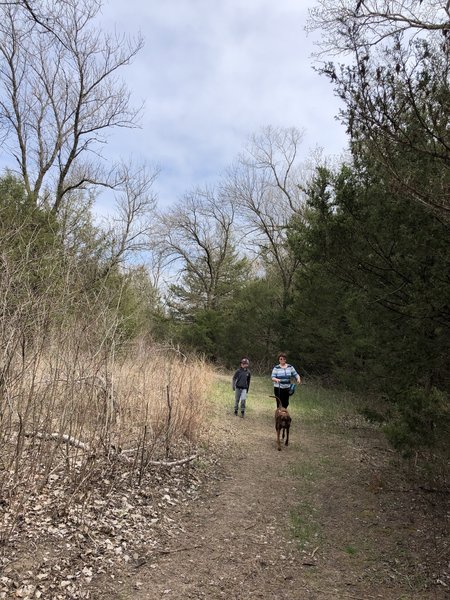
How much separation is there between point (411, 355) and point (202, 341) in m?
23.4

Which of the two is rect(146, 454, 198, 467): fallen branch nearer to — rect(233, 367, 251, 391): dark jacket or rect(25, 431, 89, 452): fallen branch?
rect(25, 431, 89, 452): fallen branch

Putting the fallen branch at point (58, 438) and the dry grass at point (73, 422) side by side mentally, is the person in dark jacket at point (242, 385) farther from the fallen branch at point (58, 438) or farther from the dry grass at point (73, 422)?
the fallen branch at point (58, 438)

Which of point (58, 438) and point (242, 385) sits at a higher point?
point (242, 385)

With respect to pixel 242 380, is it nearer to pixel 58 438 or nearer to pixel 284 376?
pixel 284 376

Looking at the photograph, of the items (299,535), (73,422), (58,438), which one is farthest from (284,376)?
(58,438)

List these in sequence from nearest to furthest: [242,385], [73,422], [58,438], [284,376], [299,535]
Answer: [58,438] → [299,535] → [73,422] → [284,376] → [242,385]

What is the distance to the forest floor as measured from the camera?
367 centimetres

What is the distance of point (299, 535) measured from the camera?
4684 mm

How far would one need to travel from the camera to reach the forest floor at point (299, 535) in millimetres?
3670

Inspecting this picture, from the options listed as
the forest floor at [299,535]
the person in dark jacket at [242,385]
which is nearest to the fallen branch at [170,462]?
the forest floor at [299,535]

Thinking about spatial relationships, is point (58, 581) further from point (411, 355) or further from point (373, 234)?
point (373, 234)

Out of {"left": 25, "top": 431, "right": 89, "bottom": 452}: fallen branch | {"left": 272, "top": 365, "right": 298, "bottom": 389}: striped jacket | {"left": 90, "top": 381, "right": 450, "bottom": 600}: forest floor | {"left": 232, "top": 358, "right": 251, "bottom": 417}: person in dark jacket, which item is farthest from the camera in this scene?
{"left": 232, "top": 358, "right": 251, "bottom": 417}: person in dark jacket

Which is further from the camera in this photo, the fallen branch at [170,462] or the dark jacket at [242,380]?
the dark jacket at [242,380]

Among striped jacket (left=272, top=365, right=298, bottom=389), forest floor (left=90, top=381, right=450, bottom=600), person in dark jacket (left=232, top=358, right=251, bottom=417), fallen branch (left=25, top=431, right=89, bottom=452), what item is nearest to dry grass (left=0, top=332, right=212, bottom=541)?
fallen branch (left=25, top=431, right=89, bottom=452)
